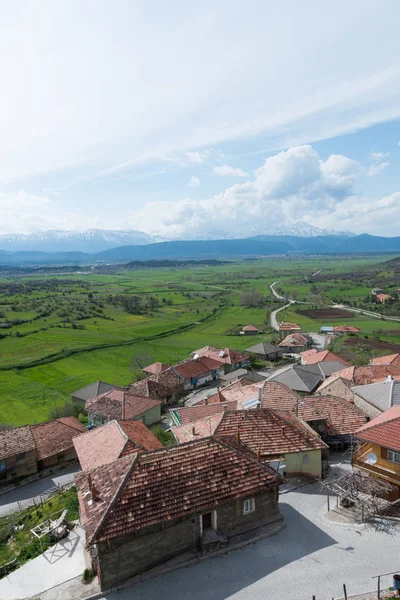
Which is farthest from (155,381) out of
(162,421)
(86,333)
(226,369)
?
(86,333)

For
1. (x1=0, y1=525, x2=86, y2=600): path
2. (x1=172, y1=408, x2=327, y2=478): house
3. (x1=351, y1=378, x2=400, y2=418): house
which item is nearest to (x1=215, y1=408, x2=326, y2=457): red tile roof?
(x1=172, y1=408, x2=327, y2=478): house

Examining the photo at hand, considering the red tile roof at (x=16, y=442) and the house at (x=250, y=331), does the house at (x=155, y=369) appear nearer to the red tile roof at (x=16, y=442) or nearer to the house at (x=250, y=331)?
the red tile roof at (x=16, y=442)

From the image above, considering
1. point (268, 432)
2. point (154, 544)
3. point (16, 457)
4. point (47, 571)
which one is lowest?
point (16, 457)

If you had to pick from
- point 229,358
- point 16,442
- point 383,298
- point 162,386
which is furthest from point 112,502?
point 383,298

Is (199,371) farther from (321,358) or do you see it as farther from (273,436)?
(273,436)

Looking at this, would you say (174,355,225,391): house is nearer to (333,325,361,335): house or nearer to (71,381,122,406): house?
(71,381,122,406): house
